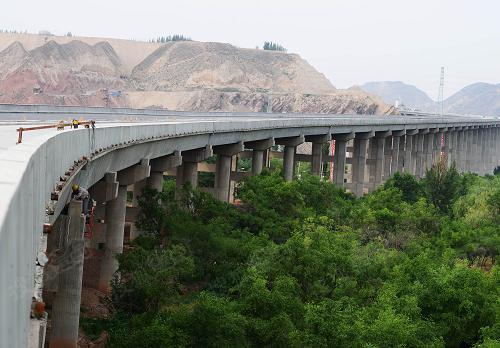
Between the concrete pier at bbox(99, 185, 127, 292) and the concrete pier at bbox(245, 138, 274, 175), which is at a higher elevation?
the concrete pier at bbox(245, 138, 274, 175)

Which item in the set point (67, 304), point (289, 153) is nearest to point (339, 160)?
point (289, 153)

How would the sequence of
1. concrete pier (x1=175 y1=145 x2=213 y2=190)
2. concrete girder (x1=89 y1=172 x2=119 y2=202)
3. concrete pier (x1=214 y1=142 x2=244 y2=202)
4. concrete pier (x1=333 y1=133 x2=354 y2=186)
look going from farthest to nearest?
1. concrete pier (x1=333 y1=133 x2=354 y2=186)
2. concrete pier (x1=214 y1=142 x2=244 y2=202)
3. concrete pier (x1=175 y1=145 x2=213 y2=190)
4. concrete girder (x1=89 y1=172 x2=119 y2=202)

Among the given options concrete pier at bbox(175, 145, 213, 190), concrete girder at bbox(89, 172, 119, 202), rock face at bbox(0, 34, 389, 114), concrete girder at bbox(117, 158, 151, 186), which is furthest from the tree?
rock face at bbox(0, 34, 389, 114)

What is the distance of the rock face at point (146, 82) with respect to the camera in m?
154

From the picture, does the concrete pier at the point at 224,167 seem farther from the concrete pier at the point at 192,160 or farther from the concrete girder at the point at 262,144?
the concrete girder at the point at 262,144

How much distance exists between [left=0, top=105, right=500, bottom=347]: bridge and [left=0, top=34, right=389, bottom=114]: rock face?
254 feet

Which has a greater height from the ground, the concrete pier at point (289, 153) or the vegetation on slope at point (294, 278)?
the concrete pier at point (289, 153)

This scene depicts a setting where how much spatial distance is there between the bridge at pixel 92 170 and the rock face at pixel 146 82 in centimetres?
7756

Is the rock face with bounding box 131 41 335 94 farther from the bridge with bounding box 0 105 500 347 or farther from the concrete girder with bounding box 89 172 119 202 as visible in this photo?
the concrete girder with bounding box 89 172 119 202

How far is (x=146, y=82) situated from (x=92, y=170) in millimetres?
169112

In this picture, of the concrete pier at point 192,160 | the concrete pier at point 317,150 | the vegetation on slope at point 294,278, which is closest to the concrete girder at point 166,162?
the vegetation on slope at point 294,278

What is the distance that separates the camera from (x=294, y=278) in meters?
27.9

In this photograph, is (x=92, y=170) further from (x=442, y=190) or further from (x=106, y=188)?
(x=442, y=190)

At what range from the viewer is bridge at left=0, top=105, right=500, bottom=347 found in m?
7.62
